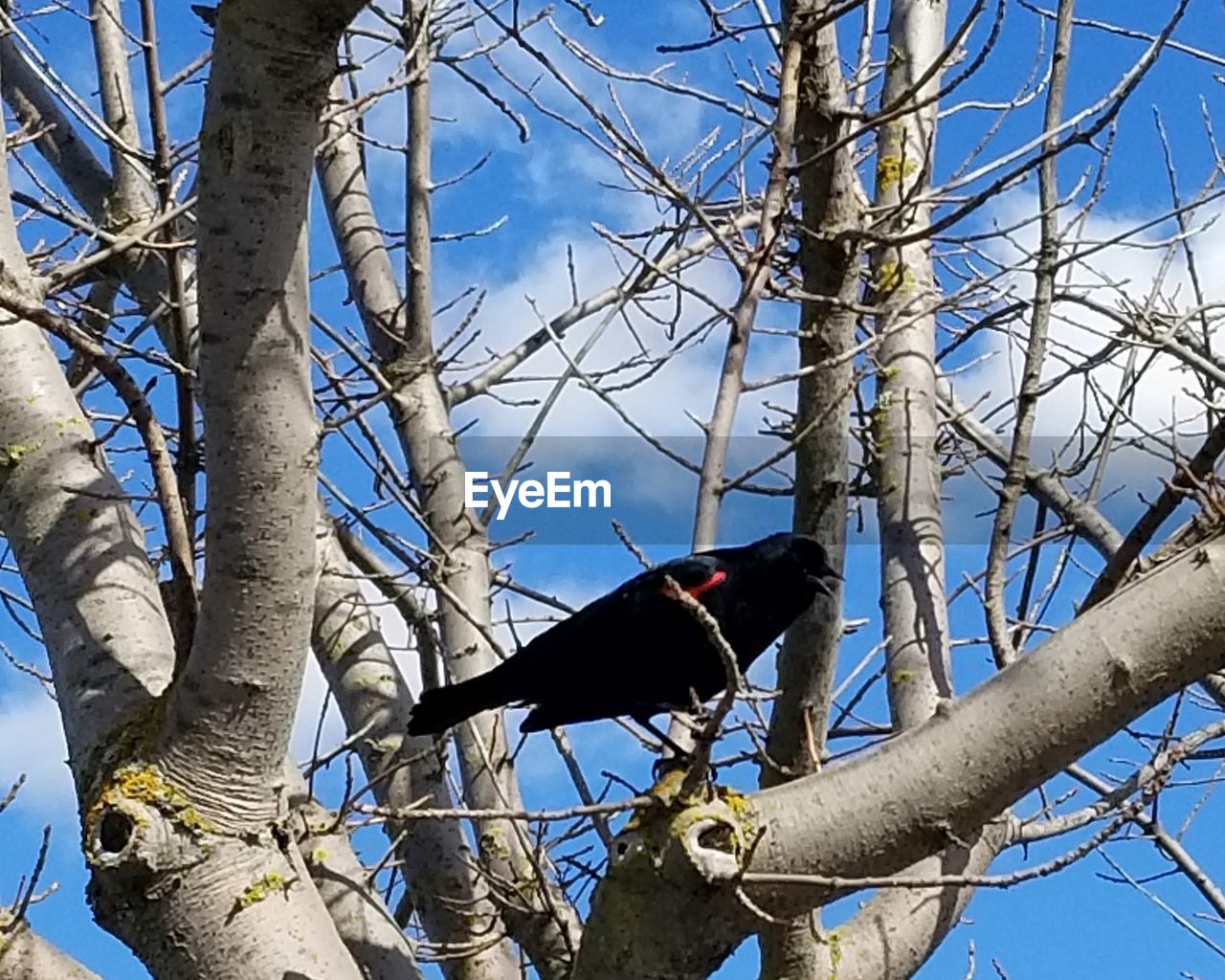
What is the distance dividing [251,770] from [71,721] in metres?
0.38

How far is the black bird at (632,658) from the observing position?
9.91ft

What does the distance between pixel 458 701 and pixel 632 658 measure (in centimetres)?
37

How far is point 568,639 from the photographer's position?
3.10 metres

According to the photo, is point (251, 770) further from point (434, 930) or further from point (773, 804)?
point (434, 930)

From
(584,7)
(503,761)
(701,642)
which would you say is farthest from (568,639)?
(584,7)

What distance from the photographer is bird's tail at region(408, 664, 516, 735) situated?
9.95 feet

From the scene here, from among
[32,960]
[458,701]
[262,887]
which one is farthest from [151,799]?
[458,701]

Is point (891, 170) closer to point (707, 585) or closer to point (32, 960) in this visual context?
point (707, 585)

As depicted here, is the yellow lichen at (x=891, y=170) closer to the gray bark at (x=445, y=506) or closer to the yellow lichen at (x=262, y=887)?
the gray bark at (x=445, y=506)

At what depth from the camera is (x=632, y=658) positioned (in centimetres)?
306

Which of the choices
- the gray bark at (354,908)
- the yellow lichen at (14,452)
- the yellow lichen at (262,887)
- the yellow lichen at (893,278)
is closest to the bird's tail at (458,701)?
the gray bark at (354,908)

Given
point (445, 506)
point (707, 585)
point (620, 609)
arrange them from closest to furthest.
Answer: point (707, 585)
point (620, 609)
point (445, 506)

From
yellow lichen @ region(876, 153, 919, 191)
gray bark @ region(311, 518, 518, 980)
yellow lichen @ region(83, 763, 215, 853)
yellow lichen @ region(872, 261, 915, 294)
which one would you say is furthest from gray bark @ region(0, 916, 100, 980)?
yellow lichen @ region(876, 153, 919, 191)

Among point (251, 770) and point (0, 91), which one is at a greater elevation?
point (0, 91)
